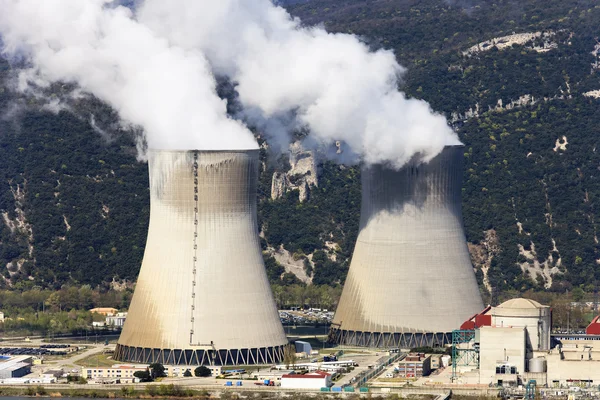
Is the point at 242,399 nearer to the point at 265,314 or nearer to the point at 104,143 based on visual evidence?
the point at 265,314

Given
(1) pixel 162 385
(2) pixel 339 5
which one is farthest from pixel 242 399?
(2) pixel 339 5

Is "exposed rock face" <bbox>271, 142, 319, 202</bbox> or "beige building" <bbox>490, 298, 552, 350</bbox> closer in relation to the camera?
"beige building" <bbox>490, 298, 552, 350</bbox>

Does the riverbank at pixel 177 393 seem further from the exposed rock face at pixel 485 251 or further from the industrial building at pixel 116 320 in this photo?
the exposed rock face at pixel 485 251

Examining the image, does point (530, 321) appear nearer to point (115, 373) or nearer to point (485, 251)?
point (115, 373)

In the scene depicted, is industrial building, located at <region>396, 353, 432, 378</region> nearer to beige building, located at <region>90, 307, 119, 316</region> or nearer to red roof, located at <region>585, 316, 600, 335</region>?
red roof, located at <region>585, 316, 600, 335</region>

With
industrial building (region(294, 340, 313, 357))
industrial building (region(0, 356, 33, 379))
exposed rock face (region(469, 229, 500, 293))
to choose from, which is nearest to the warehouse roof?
industrial building (region(294, 340, 313, 357))

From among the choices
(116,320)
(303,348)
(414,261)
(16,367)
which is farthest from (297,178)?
(16,367)
